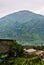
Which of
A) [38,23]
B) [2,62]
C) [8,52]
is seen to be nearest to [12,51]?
[8,52]

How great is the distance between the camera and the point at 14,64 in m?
17.9

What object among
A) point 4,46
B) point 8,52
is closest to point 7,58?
point 8,52

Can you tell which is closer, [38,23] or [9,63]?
[9,63]

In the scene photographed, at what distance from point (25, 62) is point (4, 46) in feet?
15.2

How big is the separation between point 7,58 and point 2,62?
Answer: 1.10 m

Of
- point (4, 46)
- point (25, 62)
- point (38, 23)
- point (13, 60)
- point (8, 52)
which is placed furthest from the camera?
point (38, 23)

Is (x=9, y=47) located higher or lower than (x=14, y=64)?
higher

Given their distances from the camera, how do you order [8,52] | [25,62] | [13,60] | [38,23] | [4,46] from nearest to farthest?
[25,62]
[13,60]
[8,52]
[4,46]
[38,23]

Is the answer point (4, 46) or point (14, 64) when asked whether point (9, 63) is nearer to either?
point (14, 64)

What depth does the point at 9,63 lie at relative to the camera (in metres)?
18.3

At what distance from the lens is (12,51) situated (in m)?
20.2

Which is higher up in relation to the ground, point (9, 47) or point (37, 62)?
point (9, 47)

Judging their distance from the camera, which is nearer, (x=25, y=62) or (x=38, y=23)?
(x=25, y=62)

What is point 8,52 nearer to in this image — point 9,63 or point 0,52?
point 0,52
